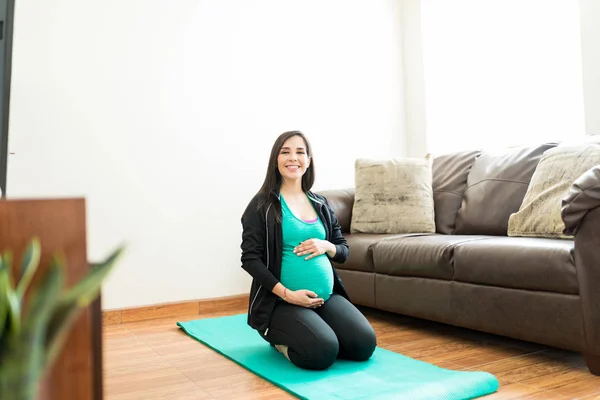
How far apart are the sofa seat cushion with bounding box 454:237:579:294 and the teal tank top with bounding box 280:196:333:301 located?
0.57 meters

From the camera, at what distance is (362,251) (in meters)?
2.76

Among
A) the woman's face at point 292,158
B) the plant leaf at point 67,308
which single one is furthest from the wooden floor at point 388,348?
the plant leaf at point 67,308

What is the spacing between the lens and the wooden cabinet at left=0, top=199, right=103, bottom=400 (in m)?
0.47

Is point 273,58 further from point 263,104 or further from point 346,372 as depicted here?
point 346,372

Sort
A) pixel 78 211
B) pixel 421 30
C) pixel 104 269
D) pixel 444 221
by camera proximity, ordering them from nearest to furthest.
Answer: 1. pixel 104 269
2. pixel 78 211
3. pixel 444 221
4. pixel 421 30

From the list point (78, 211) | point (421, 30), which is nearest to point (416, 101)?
point (421, 30)

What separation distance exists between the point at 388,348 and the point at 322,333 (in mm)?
496

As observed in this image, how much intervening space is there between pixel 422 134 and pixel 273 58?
4.23 feet

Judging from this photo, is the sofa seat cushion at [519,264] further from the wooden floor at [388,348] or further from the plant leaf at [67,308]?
the plant leaf at [67,308]

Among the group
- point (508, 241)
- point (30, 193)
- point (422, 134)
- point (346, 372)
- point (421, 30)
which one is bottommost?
point (346, 372)

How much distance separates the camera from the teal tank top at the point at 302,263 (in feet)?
6.68

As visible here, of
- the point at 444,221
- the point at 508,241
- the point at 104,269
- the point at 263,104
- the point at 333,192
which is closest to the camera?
the point at 104,269

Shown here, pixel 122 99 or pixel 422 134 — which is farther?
pixel 422 134

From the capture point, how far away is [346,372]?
190 cm
